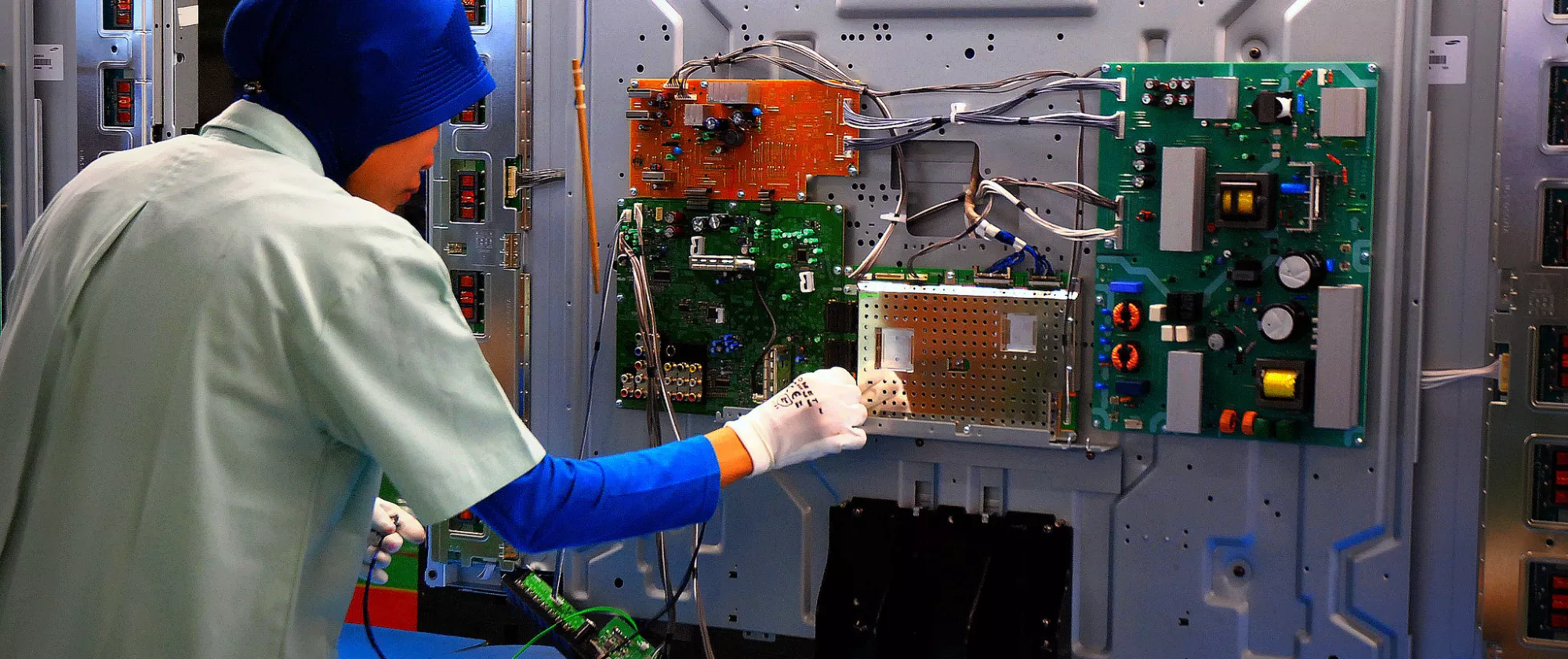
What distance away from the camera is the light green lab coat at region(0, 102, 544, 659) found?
1.93 m

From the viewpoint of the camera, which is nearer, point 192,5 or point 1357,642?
point 1357,642

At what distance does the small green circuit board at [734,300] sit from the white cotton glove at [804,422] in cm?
60

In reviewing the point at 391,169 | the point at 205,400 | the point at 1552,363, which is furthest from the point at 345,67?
the point at 1552,363

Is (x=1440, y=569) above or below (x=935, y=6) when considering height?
below

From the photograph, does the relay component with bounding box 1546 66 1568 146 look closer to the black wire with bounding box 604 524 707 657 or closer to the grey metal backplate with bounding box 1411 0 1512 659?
the grey metal backplate with bounding box 1411 0 1512 659

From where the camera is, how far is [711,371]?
430 cm

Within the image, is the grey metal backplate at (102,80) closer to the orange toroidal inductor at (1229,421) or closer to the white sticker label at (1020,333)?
the white sticker label at (1020,333)

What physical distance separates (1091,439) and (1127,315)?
40 cm

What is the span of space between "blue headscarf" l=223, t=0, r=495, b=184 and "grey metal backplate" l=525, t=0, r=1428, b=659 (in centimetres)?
198

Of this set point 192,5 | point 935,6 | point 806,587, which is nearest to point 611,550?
point 806,587

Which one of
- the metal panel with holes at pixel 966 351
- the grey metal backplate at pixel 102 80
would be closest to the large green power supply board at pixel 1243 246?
the metal panel with holes at pixel 966 351

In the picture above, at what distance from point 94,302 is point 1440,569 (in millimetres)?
A: 3447

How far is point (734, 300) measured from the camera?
13.9 ft

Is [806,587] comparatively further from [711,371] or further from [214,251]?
[214,251]
